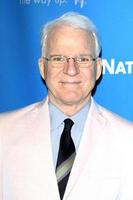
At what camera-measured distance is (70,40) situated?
1619 millimetres

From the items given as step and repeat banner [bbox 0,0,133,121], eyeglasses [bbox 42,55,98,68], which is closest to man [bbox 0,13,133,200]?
eyeglasses [bbox 42,55,98,68]

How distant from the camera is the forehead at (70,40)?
1618 millimetres

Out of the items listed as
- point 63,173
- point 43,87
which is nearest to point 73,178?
point 63,173

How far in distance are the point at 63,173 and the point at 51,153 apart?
0.09 meters

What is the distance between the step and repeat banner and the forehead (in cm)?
26

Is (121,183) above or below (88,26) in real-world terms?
below

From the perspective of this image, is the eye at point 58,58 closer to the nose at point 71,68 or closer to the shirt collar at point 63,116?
the nose at point 71,68

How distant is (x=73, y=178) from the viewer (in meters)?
1.64

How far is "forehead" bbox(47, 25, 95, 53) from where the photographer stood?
1.62m

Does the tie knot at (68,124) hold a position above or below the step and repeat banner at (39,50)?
below

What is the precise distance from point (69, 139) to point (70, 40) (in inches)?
14.6

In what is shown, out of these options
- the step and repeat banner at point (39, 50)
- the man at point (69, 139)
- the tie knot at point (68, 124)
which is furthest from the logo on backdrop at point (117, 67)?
the tie knot at point (68, 124)

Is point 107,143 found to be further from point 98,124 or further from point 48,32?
point 48,32

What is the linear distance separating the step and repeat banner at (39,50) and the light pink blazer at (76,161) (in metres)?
0.18
